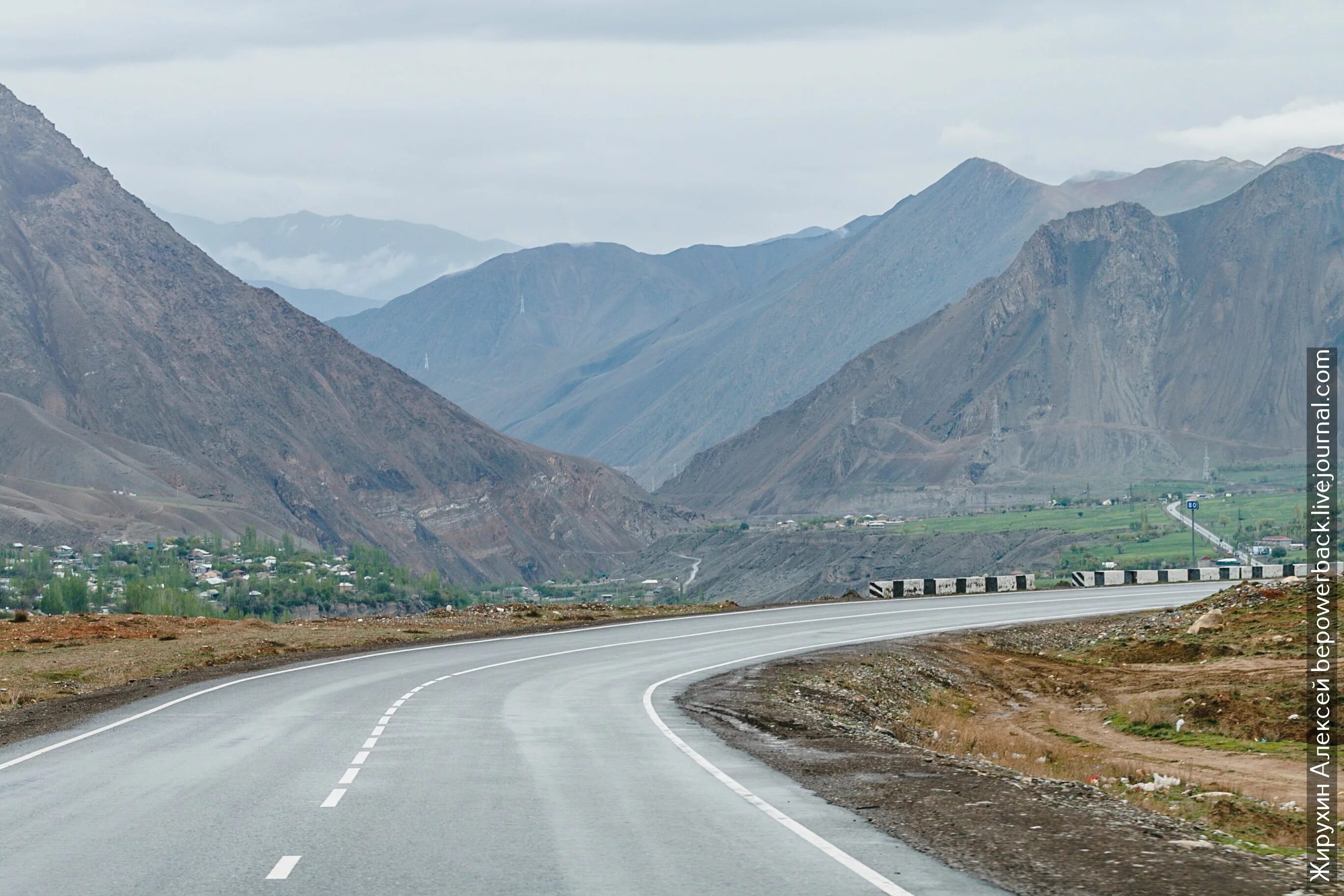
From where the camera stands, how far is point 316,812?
14.5 m

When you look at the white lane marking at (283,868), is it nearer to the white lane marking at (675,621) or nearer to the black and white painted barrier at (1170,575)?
the white lane marking at (675,621)

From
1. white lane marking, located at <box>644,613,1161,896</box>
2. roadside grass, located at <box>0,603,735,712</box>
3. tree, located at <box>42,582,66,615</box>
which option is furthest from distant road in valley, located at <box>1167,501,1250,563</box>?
white lane marking, located at <box>644,613,1161,896</box>

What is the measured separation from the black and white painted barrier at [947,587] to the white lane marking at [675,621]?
84 cm

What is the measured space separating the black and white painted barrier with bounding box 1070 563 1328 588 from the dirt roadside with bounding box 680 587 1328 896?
27601 millimetres

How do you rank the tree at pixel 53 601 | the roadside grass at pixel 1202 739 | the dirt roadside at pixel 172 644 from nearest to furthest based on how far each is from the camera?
1. the roadside grass at pixel 1202 739
2. the dirt roadside at pixel 172 644
3. the tree at pixel 53 601

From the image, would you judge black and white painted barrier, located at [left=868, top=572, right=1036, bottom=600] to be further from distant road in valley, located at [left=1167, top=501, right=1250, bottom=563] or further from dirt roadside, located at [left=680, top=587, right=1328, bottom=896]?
distant road in valley, located at [left=1167, top=501, right=1250, bottom=563]

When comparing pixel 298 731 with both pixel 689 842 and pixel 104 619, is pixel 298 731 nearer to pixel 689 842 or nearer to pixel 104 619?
pixel 689 842

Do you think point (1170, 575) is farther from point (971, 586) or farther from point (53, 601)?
point (53, 601)

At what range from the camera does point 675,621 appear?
56.8 metres

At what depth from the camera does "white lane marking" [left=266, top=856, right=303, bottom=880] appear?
11.4 m

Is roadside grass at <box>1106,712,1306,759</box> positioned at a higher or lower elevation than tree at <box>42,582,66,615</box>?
higher

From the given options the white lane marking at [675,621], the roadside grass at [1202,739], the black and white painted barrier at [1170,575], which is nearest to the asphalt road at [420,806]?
the white lane marking at [675,621]

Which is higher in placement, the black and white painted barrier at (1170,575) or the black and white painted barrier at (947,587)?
the black and white painted barrier at (1170,575)

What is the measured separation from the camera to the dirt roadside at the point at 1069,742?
12461mm
